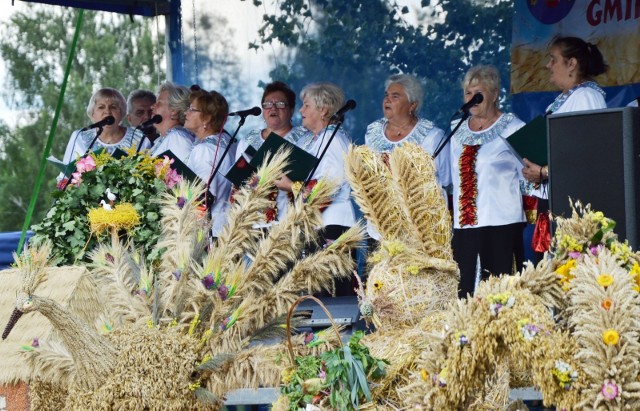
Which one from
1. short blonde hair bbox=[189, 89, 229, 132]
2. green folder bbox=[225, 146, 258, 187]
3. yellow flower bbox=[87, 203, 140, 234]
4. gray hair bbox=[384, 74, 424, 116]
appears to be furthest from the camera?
short blonde hair bbox=[189, 89, 229, 132]

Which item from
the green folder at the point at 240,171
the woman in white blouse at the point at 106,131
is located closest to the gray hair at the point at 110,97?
the woman in white blouse at the point at 106,131

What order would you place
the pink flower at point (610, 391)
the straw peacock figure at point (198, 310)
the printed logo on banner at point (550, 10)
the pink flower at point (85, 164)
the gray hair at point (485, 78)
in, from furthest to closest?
the printed logo on banner at point (550, 10)
the gray hair at point (485, 78)
the pink flower at point (85, 164)
the straw peacock figure at point (198, 310)
the pink flower at point (610, 391)

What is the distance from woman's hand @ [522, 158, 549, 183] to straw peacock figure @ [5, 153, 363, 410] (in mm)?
2425

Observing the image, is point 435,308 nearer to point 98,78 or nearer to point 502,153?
point 502,153

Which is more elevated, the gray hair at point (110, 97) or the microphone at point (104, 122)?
the gray hair at point (110, 97)

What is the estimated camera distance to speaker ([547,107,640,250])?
352 centimetres

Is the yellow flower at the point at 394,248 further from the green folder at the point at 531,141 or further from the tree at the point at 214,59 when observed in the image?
the tree at the point at 214,59

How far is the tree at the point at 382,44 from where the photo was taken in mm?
7331

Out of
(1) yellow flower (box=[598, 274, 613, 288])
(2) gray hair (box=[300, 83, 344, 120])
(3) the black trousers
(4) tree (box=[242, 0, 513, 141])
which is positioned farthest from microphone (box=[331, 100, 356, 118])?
(1) yellow flower (box=[598, 274, 613, 288])

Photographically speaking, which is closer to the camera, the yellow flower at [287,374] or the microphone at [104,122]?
the yellow flower at [287,374]

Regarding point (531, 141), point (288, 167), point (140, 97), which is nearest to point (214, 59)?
point (140, 97)

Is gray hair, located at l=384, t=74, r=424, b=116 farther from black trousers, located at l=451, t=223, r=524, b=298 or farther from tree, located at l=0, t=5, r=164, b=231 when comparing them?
tree, located at l=0, t=5, r=164, b=231

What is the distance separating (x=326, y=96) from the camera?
688cm

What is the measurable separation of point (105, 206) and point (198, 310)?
1692 millimetres
